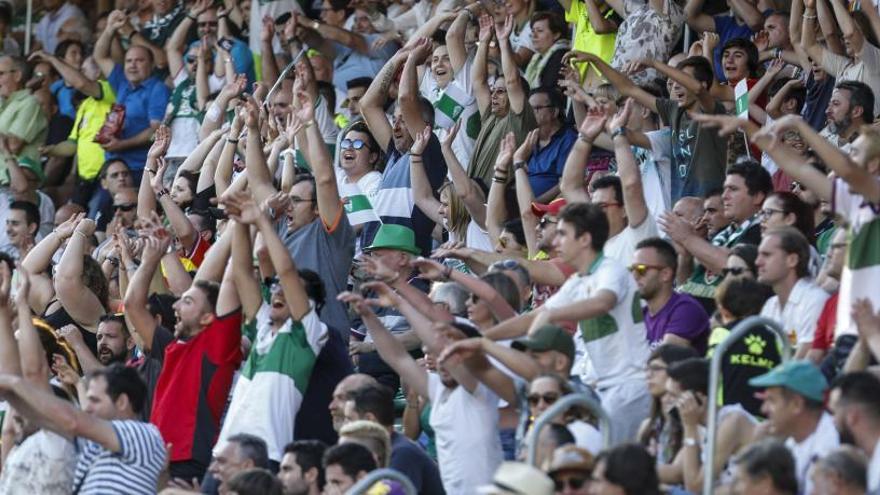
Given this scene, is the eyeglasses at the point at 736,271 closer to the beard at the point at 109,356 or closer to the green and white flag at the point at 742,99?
the green and white flag at the point at 742,99

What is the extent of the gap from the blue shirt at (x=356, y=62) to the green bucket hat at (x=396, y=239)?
14.9 feet

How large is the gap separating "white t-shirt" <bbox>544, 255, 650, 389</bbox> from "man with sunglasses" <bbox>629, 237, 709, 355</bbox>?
1.35 feet

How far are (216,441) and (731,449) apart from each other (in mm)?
3206

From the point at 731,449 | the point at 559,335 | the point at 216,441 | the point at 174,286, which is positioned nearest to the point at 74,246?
the point at 174,286

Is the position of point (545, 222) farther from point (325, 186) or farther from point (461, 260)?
point (325, 186)

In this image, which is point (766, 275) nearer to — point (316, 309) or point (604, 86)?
point (316, 309)

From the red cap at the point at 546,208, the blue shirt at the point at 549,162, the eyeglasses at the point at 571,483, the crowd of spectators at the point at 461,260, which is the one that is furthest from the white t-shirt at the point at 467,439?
the blue shirt at the point at 549,162

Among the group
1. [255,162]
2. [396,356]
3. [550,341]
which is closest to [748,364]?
[550,341]

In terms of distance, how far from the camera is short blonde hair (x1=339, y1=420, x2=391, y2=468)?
9.02 m

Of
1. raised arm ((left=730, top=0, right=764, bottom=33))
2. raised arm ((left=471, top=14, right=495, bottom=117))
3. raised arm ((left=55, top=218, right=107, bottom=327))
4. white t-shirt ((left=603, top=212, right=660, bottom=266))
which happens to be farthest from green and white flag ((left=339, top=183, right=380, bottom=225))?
raised arm ((left=730, top=0, right=764, bottom=33))

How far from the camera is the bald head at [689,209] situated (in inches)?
448

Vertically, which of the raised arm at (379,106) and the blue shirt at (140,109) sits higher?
the raised arm at (379,106)

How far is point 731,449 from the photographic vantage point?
818 centimetres

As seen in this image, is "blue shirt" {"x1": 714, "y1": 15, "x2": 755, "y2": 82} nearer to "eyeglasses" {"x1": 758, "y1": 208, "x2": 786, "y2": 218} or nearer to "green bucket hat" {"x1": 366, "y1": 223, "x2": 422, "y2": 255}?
"green bucket hat" {"x1": 366, "y1": 223, "x2": 422, "y2": 255}
